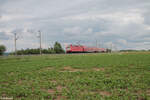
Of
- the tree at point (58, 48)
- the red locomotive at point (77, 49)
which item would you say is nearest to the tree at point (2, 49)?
the red locomotive at point (77, 49)

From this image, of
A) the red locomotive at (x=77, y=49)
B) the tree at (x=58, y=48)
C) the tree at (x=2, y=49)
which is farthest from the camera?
the tree at (x=58, y=48)

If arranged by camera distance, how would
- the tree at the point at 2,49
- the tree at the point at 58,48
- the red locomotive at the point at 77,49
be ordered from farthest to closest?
the tree at the point at 58,48 → the tree at the point at 2,49 → the red locomotive at the point at 77,49

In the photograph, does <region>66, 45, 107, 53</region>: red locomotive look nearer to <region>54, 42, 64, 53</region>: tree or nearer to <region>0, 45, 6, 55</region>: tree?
<region>54, 42, 64, 53</region>: tree

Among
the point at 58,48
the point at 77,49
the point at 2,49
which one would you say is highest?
the point at 58,48

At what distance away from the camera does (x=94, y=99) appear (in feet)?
19.9

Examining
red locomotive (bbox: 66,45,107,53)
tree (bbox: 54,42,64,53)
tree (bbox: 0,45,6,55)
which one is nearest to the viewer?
red locomotive (bbox: 66,45,107,53)

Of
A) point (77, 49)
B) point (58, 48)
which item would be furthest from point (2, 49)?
point (58, 48)

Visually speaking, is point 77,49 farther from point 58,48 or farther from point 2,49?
point 58,48

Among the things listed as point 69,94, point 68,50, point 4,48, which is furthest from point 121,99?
point 4,48

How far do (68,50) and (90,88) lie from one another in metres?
54.0

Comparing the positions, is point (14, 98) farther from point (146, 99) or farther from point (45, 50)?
point (45, 50)

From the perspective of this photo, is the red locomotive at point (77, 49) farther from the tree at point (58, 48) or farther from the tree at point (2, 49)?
the tree at point (2, 49)

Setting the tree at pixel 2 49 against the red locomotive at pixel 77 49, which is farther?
the tree at pixel 2 49

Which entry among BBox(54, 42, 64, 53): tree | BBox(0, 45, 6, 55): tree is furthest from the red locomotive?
BBox(0, 45, 6, 55): tree
